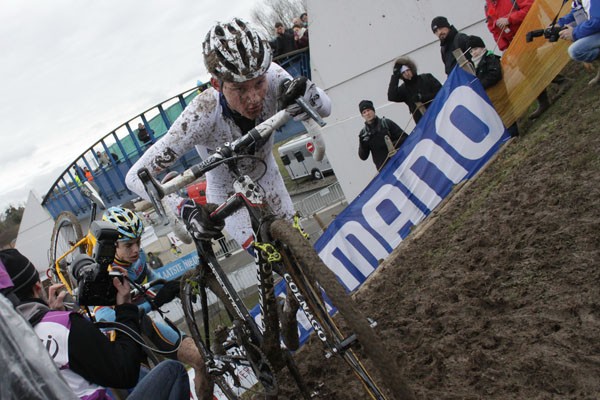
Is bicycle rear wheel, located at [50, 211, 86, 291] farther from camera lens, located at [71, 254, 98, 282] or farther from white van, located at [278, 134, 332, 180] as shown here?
white van, located at [278, 134, 332, 180]

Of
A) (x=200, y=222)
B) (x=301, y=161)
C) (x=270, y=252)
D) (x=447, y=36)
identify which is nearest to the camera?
(x=270, y=252)

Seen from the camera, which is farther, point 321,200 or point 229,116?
point 321,200

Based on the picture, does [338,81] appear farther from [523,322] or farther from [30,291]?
[30,291]

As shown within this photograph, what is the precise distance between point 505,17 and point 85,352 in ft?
26.7

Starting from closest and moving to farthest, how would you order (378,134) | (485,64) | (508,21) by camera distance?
1. (485,64)
2. (508,21)
3. (378,134)

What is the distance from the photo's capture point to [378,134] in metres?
8.59

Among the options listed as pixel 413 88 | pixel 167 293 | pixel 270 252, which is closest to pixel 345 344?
pixel 270 252

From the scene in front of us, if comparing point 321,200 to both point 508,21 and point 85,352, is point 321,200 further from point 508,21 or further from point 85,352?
point 85,352

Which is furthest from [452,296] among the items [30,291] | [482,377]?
[30,291]

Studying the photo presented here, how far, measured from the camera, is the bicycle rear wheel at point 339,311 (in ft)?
8.11

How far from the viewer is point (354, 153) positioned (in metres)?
11.3

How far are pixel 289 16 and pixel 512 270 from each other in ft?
185

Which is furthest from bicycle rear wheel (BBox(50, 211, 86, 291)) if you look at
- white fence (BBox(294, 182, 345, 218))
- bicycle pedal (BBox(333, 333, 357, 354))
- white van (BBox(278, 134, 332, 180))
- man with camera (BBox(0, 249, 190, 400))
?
white van (BBox(278, 134, 332, 180))

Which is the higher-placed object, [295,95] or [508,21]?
[295,95]
